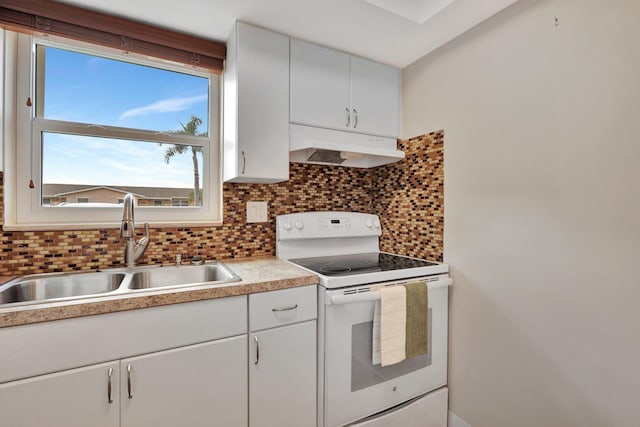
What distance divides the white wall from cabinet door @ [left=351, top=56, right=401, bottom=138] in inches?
12.9

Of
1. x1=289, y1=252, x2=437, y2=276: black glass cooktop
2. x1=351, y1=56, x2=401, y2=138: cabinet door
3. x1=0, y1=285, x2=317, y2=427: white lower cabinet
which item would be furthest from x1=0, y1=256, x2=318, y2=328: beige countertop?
x1=351, y1=56, x2=401, y2=138: cabinet door

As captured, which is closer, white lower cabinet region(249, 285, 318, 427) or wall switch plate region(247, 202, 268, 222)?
white lower cabinet region(249, 285, 318, 427)

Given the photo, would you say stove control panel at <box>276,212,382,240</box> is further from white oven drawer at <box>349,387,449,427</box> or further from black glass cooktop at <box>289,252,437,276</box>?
white oven drawer at <box>349,387,449,427</box>

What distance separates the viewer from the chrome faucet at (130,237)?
144 cm

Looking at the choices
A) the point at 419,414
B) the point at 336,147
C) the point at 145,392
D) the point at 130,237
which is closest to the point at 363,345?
the point at 419,414

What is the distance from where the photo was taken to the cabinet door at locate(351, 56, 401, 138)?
1892 millimetres

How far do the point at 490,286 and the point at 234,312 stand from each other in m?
1.24

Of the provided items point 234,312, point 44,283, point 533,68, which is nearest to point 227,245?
point 234,312

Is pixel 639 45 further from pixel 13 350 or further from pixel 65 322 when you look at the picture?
pixel 13 350

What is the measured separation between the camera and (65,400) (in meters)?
0.97

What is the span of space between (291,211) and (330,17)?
1132 millimetres

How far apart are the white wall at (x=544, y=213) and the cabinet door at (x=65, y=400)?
1622 millimetres

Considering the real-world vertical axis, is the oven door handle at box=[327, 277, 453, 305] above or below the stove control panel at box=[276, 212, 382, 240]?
below

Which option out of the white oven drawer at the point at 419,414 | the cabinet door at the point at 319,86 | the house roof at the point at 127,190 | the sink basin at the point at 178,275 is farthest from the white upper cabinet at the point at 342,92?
the white oven drawer at the point at 419,414
